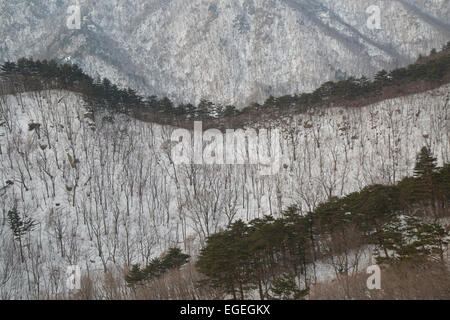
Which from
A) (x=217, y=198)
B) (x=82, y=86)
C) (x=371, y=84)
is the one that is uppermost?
(x=82, y=86)

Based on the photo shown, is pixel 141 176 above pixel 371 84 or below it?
below

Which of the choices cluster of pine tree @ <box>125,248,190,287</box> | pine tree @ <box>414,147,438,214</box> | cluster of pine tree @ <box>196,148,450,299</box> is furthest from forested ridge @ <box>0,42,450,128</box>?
cluster of pine tree @ <box>125,248,190,287</box>

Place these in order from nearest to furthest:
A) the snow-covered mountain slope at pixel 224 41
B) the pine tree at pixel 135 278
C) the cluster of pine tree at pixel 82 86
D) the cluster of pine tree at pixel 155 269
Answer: the pine tree at pixel 135 278
the cluster of pine tree at pixel 155 269
the cluster of pine tree at pixel 82 86
the snow-covered mountain slope at pixel 224 41

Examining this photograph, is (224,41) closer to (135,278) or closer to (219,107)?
(219,107)

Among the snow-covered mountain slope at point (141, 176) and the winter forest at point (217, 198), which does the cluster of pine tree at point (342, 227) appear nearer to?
the winter forest at point (217, 198)

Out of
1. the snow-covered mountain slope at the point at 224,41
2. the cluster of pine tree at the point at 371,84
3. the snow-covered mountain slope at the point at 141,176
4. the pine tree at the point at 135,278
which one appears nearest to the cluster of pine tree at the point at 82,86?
the snow-covered mountain slope at the point at 141,176

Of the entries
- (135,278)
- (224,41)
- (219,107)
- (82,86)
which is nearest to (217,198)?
(135,278)
